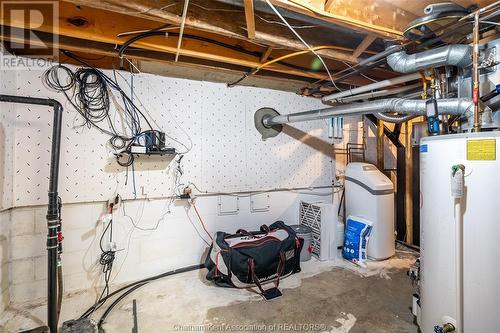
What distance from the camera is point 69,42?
6.16 ft

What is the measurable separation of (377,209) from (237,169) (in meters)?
1.72

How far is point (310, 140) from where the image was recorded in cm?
330

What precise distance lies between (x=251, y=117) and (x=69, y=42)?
1.81 meters

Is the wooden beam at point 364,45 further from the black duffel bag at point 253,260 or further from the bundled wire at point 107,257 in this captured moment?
the bundled wire at point 107,257

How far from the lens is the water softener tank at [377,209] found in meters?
2.85

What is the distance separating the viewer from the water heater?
1177mm

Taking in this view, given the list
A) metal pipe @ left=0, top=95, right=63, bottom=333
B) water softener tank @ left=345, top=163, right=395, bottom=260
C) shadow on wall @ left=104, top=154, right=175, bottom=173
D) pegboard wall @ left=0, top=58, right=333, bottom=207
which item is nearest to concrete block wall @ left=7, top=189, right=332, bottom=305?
pegboard wall @ left=0, top=58, right=333, bottom=207

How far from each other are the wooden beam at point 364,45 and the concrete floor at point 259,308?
2077mm

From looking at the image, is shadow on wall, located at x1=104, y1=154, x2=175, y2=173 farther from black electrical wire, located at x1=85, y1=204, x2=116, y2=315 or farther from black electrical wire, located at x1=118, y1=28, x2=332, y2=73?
black electrical wire, located at x1=118, y1=28, x2=332, y2=73

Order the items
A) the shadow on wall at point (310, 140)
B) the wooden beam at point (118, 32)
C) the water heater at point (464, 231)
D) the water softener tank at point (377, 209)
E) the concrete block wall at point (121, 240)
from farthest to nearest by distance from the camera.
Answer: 1. the shadow on wall at point (310, 140)
2. the water softener tank at point (377, 209)
3. the concrete block wall at point (121, 240)
4. the wooden beam at point (118, 32)
5. the water heater at point (464, 231)

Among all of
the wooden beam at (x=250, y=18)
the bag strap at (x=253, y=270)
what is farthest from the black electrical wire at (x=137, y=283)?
the wooden beam at (x=250, y=18)

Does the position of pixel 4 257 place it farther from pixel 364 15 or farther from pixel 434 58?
pixel 434 58

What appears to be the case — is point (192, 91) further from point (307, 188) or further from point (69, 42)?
point (307, 188)

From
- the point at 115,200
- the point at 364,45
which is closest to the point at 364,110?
the point at 364,45
